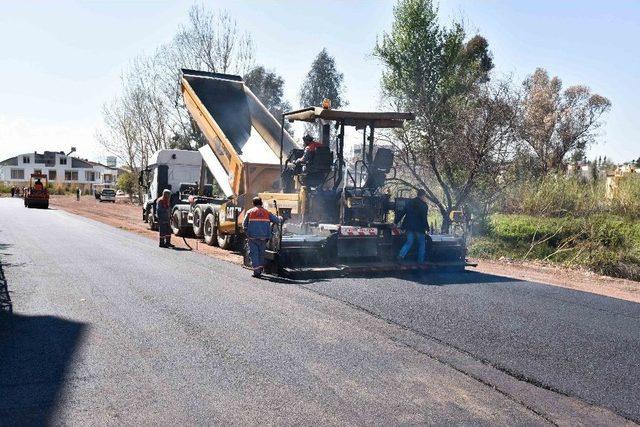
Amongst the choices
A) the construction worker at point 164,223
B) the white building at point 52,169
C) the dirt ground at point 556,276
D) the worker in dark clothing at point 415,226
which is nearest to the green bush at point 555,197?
the dirt ground at point 556,276

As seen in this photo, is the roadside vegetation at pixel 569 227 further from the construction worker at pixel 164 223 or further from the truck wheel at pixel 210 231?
the construction worker at pixel 164 223

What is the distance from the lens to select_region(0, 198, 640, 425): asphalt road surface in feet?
14.5

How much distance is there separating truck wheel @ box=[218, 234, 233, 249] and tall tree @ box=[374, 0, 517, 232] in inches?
212

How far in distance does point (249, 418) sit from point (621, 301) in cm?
698

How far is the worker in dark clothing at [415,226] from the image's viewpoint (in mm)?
11312

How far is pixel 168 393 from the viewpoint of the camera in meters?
4.65

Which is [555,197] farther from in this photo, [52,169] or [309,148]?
[52,169]

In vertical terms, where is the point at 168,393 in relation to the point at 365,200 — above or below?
below

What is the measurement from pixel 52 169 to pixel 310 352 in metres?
109

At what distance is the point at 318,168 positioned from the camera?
11.5 m

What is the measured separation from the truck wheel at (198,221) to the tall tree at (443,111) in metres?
6.03

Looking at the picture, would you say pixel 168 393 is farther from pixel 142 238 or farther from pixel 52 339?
pixel 142 238

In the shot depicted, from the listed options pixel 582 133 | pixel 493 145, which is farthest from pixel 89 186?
pixel 493 145

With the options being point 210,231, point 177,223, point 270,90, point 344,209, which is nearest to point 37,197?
point 270,90
